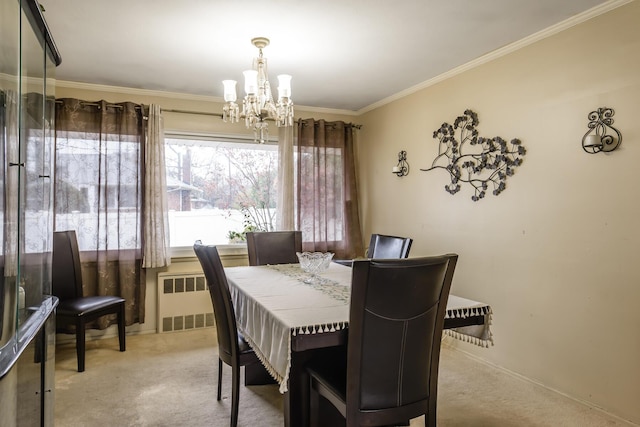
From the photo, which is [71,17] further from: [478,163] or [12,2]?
[478,163]

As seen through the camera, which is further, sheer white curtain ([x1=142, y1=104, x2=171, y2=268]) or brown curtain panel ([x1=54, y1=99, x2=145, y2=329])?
sheer white curtain ([x1=142, y1=104, x2=171, y2=268])

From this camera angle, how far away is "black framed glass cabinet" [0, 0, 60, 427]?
1.39 metres

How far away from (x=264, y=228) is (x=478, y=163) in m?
2.46

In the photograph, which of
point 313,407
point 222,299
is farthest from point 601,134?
point 222,299

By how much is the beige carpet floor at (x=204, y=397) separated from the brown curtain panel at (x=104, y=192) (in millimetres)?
694

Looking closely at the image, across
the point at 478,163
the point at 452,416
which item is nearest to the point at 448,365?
the point at 452,416

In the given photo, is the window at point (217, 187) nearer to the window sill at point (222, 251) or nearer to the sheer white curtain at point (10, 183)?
the window sill at point (222, 251)

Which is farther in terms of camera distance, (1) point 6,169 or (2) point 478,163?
(2) point 478,163

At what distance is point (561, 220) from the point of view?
2.70m

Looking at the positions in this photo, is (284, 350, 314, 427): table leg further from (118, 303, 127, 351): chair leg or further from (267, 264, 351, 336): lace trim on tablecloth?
(118, 303, 127, 351): chair leg

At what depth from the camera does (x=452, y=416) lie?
2.43m

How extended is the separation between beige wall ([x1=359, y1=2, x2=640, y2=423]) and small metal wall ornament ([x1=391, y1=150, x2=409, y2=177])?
0.53 m

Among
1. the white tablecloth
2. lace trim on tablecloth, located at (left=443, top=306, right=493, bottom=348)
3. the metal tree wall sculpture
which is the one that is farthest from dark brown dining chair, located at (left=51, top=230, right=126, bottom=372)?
the metal tree wall sculpture

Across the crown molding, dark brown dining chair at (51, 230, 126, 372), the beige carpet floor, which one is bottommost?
the beige carpet floor
